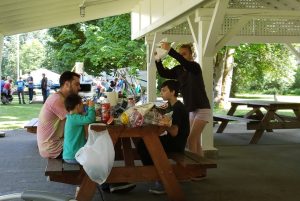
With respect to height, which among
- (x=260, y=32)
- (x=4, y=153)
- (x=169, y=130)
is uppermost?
(x=260, y=32)

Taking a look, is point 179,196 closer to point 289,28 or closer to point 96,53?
point 289,28

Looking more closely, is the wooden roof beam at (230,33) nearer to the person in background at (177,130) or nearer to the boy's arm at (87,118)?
the person in background at (177,130)

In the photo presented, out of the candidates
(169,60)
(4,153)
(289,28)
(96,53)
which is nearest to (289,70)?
(169,60)

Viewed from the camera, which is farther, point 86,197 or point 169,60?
point 169,60

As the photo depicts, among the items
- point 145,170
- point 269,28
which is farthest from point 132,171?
point 269,28

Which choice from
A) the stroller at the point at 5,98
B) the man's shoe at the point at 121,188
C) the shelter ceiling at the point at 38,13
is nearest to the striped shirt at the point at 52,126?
the man's shoe at the point at 121,188

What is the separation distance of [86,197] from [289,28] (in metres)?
8.78

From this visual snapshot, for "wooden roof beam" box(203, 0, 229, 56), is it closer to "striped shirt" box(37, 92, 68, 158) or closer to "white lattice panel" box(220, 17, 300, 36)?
"striped shirt" box(37, 92, 68, 158)

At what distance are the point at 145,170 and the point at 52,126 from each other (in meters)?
1.13

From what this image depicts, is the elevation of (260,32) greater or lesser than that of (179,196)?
greater

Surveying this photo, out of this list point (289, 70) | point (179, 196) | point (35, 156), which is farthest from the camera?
point (289, 70)

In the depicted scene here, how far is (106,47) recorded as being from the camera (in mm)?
22703

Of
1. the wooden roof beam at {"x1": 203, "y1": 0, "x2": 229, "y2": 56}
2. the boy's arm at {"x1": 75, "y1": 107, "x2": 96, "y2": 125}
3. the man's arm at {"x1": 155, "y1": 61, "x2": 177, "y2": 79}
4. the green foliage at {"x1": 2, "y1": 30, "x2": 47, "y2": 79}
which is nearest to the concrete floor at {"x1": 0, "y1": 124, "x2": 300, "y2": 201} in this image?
the boy's arm at {"x1": 75, "y1": 107, "x2": 96, "y2": 125}

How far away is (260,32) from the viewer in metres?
11.9
